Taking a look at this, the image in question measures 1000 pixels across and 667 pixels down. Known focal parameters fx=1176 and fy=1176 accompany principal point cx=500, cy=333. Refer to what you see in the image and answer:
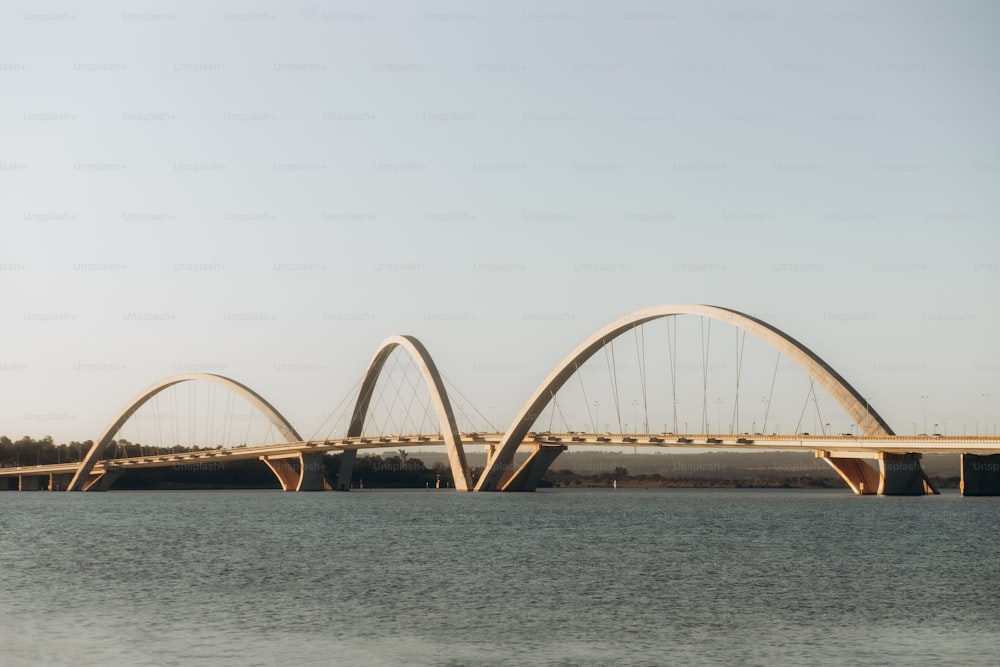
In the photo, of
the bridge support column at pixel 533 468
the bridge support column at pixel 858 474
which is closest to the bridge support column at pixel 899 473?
the bridge support column at pixel 858 474

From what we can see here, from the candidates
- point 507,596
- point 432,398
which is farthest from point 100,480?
point 507,596

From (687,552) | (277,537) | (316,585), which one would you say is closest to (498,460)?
(277,537)

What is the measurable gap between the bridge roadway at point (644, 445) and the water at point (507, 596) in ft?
71.7

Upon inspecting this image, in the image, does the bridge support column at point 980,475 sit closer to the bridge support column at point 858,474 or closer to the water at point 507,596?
A: the bridge support column at point 858,474

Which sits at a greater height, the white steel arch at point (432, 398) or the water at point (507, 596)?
the white steel arch at point (432, 398)

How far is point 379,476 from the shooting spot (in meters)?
199

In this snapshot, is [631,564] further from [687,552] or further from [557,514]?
[557,514]

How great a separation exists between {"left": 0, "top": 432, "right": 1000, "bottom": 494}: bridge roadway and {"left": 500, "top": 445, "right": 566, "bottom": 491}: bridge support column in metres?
0.23

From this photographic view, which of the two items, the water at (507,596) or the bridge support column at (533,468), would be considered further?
the bridge support column at (533,468)

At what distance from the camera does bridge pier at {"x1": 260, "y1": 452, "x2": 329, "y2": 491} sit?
5340 inches

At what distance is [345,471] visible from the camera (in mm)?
146000

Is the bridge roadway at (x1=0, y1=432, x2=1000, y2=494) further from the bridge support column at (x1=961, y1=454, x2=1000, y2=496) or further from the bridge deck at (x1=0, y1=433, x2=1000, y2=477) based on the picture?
the bridge support column at (x1=961, y1=454, x2=1000, y2=496)

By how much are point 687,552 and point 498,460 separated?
Result: 232 ft

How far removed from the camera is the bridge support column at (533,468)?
11362cm
